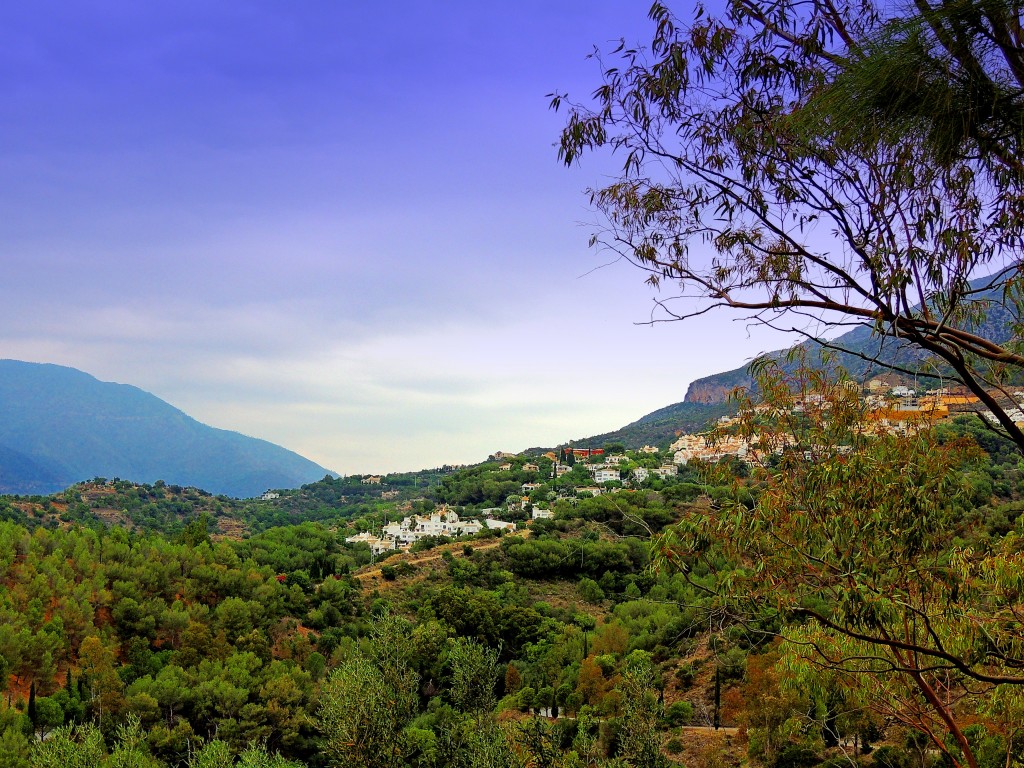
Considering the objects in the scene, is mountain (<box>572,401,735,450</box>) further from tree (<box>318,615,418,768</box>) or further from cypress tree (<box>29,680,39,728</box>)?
tree (<box>318,615,418,768</box>)

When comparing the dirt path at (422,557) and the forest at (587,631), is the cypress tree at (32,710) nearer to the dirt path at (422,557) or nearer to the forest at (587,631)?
the forest at (587,631)

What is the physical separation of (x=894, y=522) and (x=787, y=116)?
2762mm

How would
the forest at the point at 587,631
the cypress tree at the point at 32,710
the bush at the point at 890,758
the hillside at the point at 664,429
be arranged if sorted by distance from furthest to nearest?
the hillside at the point at 664,429 < the cypress tree at the point at 32,710 < the bush at the point at 890,758 < the forest at the point at 587,631

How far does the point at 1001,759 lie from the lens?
10508 millimetres

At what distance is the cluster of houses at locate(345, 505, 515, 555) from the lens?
47219 millimetres

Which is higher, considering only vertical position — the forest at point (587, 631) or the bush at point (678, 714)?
the forest at point (587, 631)

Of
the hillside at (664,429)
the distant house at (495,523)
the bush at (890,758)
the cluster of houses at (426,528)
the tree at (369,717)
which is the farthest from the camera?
the hillside at (664,429)

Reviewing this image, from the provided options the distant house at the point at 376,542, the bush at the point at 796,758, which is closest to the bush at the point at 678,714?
the bush at the point at 796,758

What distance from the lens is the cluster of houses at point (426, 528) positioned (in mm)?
47219

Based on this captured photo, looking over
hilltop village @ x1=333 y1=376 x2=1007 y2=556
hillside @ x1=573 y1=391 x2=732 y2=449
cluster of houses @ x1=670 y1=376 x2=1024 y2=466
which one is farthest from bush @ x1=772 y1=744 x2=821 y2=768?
hillside @ x1=573 y1=391 x2=732 y2=449

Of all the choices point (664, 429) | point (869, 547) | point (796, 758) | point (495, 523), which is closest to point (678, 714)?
point (796, 758)

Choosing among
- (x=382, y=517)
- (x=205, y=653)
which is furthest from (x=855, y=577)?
(x=382, y=517)

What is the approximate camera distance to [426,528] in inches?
2037

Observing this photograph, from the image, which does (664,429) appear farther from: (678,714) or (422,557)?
(678,714)
